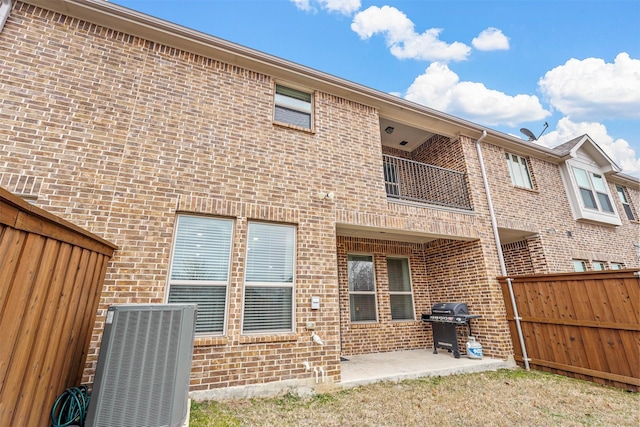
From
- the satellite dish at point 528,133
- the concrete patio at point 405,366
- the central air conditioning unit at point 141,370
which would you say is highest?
the satellite dish at point 528,133

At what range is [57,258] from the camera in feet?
7.84

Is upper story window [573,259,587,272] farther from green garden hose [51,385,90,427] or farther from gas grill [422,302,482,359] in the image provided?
green garden hose [51,385,90,427]

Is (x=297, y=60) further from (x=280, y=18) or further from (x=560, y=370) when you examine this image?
(x=560, y=370)

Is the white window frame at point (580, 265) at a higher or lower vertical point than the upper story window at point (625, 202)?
lower

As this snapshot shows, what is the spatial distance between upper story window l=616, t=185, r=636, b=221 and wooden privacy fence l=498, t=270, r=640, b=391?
28.4 feet

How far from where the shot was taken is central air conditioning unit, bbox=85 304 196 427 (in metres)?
2.38

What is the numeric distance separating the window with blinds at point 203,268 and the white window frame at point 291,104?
2.66 meters

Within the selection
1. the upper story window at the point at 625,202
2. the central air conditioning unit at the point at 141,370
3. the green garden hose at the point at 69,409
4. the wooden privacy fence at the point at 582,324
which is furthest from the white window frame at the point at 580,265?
the green garden hose at the point at 69,409

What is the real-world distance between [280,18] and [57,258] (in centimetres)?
848

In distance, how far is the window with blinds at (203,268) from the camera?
4086 mm

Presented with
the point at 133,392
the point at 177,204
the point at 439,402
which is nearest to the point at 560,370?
the point at 439,402

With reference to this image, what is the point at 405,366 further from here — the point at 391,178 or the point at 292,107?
the point at 292,107

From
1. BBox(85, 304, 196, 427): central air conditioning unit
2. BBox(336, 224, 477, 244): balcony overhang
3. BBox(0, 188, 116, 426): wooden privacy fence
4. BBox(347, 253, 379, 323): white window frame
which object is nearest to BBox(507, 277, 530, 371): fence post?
BBox(336, 224, 477, 244): balcony overhang

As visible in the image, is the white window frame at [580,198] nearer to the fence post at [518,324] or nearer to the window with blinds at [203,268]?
the fence post at [518,324]
